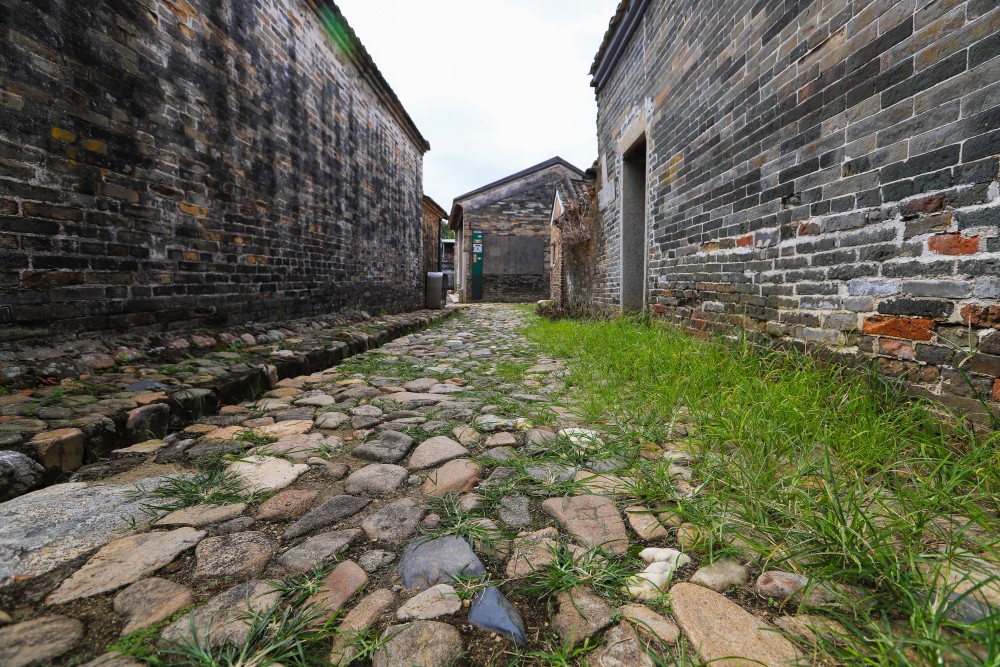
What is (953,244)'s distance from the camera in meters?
1.60

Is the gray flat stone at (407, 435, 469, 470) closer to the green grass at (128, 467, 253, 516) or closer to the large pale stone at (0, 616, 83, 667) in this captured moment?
the green grass at (128, 467, 253, 516)

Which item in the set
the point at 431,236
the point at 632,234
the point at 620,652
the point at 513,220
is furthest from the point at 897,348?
the point at 431,236

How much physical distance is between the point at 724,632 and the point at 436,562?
0.68 metres

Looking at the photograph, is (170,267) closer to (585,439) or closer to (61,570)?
(61,570)

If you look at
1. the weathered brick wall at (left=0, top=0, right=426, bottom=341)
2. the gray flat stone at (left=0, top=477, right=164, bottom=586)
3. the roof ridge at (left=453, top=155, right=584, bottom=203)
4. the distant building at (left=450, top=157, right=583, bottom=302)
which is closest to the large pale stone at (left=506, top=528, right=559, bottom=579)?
the gray flat stone at (left=0, top=477, right=164, bottom=586)

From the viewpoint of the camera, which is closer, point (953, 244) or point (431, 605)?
point (431, 605)

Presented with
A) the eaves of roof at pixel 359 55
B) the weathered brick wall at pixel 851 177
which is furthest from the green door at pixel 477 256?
the weathered brick wall at pixel 851 177

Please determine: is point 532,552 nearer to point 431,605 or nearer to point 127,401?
point 431,605

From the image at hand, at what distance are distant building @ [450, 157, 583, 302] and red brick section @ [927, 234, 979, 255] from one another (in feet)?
49.8

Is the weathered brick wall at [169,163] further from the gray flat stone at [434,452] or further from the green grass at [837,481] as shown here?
the green grass at [837,481]

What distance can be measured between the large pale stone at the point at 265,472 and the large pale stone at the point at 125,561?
11.6 inches

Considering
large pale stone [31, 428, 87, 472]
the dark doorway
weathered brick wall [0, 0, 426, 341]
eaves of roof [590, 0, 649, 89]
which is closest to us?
large pale stone [31, 428, 87, 472]

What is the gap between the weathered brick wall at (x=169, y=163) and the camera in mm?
2295

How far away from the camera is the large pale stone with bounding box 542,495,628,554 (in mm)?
1150
